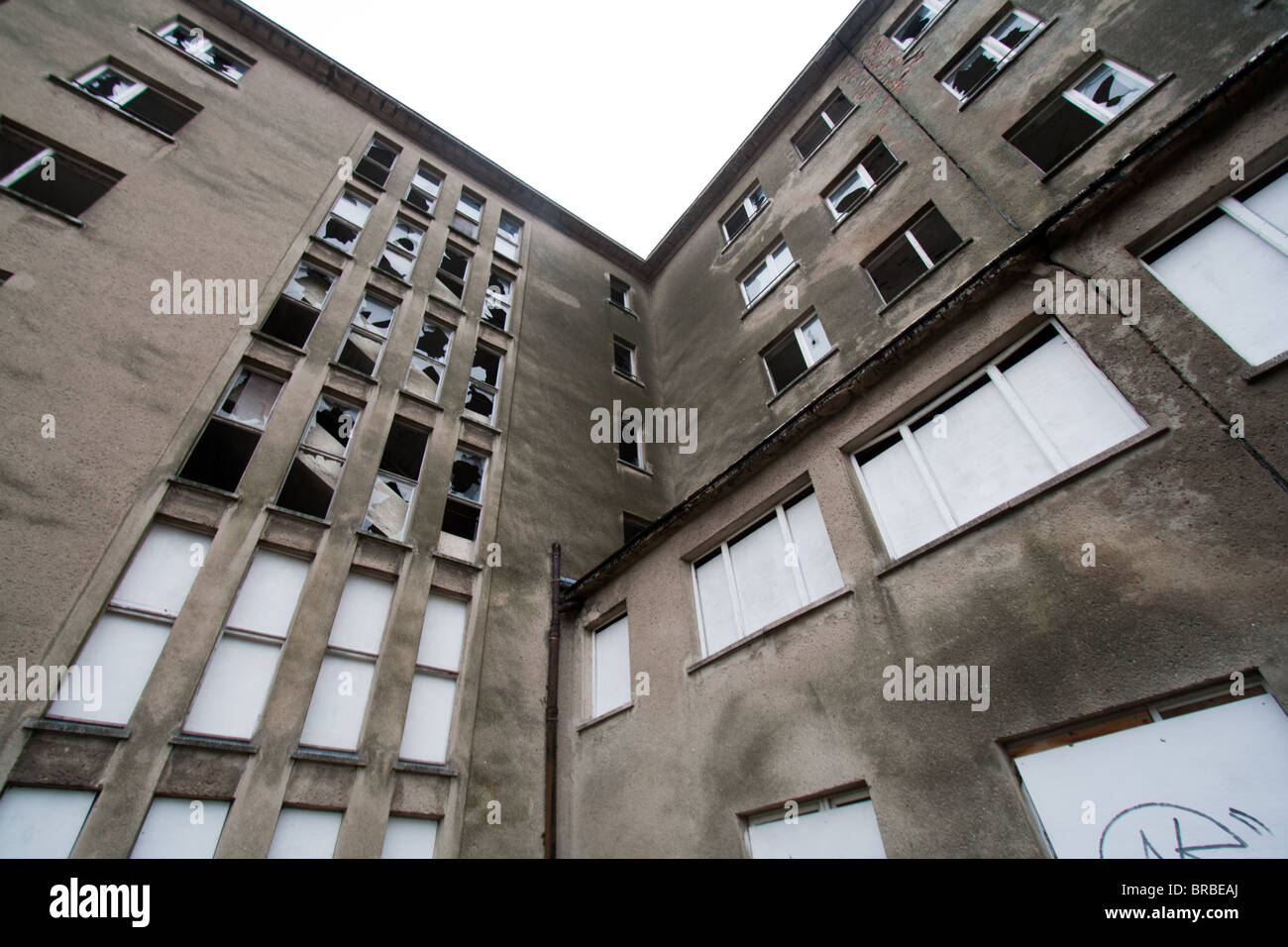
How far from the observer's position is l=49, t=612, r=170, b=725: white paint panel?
7.15m

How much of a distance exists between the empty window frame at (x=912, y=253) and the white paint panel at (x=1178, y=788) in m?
9.36

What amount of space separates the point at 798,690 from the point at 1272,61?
7.71 meters

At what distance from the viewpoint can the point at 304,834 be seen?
7.64m

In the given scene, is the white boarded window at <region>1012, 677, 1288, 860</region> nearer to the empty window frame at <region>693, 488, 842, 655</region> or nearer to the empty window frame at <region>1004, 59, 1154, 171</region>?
the empty window frame at <region>693, 488, 842, 655</region>

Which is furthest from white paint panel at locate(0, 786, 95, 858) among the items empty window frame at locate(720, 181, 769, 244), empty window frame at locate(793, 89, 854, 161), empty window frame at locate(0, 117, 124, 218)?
empty window frame at locate(793, 89, 854, 161)

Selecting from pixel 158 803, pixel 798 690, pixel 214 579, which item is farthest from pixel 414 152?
pixel 798 690

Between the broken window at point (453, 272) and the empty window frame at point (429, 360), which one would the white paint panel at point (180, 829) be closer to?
the empty window frame at point (429, 360)

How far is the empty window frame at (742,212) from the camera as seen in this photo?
18.3 meters

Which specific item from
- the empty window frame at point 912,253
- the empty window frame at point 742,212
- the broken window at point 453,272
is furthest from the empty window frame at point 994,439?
the empty window frame at point 742,212

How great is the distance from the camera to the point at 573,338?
18.0 metres

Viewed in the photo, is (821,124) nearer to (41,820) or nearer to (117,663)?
A: (117,663)

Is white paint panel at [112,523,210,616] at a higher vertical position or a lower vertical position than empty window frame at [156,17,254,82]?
lower

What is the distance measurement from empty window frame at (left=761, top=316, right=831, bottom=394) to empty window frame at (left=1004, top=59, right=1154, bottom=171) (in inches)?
196

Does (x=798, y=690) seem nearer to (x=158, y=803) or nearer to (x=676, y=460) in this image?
(x=158, y=803)
